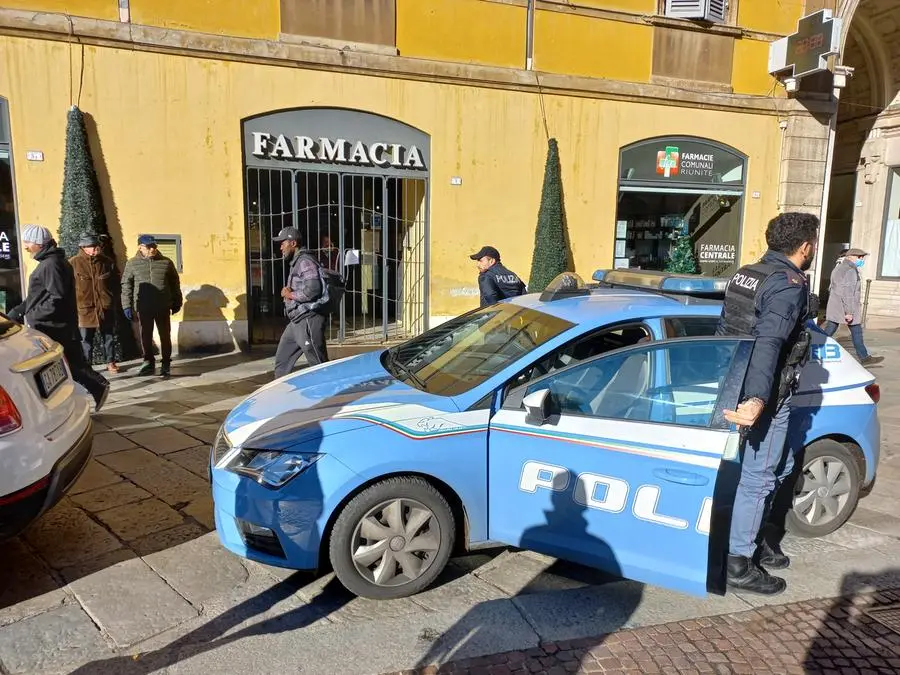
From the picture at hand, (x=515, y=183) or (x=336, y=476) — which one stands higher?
(x=515, y=183)

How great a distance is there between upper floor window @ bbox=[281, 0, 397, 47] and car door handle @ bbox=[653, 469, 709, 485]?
8.69 metres

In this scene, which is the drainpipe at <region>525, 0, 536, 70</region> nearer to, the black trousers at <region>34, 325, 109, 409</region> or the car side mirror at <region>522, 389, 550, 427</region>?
the black trousers at <region>34, 325, 109, 409</region>

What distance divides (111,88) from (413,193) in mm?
4474

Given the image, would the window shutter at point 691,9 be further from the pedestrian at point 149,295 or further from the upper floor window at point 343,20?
the pedestrian at point 149,295

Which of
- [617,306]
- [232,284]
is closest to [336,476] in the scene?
[617,306]

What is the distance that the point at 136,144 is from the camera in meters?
8.97

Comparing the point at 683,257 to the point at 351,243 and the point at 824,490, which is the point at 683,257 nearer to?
the point at 351,243

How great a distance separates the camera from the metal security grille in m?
9.88

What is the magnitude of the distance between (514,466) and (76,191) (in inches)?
306

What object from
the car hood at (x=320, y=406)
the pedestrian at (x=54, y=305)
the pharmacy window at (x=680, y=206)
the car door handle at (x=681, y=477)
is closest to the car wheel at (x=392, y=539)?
the car hood at (x=320, y=406)

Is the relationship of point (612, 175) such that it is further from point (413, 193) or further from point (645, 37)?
point (413, 193)

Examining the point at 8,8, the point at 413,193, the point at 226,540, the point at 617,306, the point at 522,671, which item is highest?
the point at 8,8

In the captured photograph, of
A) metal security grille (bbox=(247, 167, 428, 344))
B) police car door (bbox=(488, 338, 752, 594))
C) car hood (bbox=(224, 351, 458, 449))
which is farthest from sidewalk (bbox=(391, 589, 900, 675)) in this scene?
metal security grille (bbox=(247, 167, 428, 344))

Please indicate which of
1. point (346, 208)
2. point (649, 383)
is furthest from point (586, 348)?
point (346, 208)
